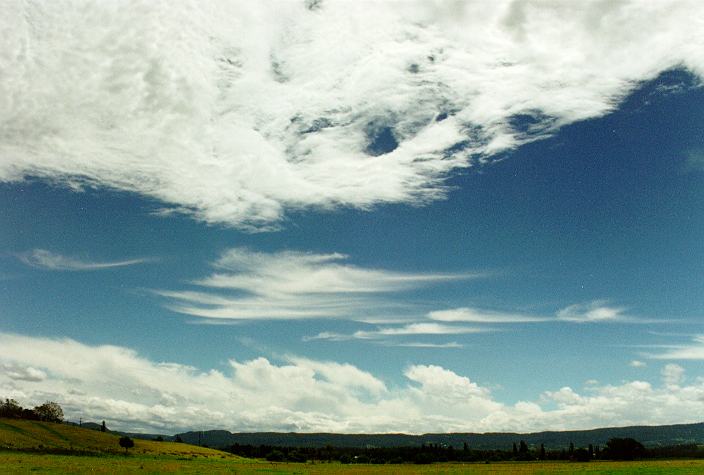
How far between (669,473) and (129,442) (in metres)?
121

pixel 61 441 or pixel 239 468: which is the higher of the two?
pixel 239 468

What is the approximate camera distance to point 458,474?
69.7 m

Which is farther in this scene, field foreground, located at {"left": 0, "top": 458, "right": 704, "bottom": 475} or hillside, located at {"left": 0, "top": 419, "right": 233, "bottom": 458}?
hillside, located at {"left": 0, "top": 419, "right": 233, "bottom": 458}

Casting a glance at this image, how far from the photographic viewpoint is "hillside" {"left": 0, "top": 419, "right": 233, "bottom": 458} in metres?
124

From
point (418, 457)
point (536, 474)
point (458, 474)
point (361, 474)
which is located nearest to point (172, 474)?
point (361, 474)

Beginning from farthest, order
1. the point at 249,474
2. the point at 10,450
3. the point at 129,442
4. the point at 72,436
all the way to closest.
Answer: the point at 72,436
the point at 129,442
the point at 10,450
the point at 249,474

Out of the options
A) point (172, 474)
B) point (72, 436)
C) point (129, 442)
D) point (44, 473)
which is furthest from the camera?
point (72, 436)

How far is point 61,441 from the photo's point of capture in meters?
146

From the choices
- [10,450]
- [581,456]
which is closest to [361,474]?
[10,450]

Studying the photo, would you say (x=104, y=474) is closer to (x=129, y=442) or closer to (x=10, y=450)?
(x=10, y=450)

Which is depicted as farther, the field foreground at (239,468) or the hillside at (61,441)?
the hillside at (61,441)

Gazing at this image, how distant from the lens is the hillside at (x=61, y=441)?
406 feet

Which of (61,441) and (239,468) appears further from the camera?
(61,441)

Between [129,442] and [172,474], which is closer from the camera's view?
[172,474]
